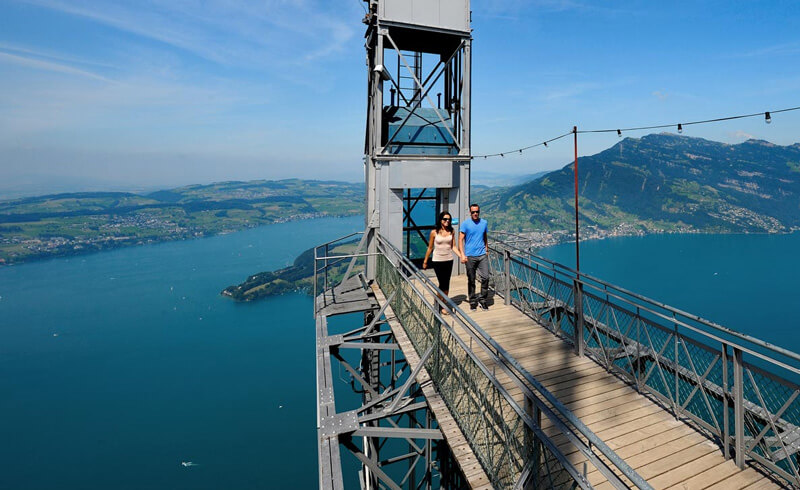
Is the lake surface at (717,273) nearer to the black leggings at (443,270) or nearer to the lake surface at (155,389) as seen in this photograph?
the lake surface at (155,389)

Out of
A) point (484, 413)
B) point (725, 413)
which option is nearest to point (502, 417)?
point (484, 413)

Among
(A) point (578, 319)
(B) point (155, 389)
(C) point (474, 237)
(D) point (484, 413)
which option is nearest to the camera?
(D) point (484, 413)

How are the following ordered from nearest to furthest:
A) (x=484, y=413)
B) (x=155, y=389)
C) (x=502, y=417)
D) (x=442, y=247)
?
(x=502, y=417) → (x=484, y=413) → (x=442, y=247) → (x=155, y=389)

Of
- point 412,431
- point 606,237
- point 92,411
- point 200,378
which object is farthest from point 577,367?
point 606,237

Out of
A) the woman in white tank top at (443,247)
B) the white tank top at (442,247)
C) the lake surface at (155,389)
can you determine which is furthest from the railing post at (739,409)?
the lake surface at (155,389)

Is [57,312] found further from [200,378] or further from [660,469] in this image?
[660,469]

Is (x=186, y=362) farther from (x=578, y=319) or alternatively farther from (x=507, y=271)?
(x=578, y=319)
